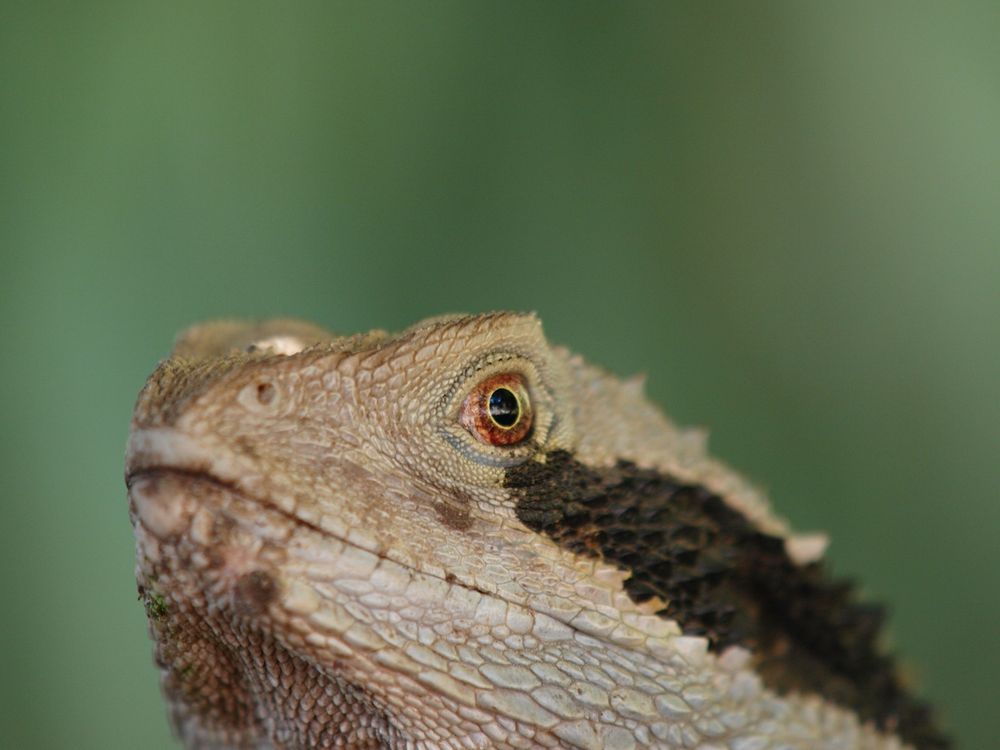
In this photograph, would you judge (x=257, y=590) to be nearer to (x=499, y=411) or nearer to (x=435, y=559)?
(x=435, y=559)

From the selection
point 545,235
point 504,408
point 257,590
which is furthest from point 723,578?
point 545,235

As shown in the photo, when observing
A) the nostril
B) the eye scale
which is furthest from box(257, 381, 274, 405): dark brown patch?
the eye scale

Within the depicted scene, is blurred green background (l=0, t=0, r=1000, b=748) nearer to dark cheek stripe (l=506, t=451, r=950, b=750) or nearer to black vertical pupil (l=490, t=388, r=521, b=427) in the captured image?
dark cheek stripe (l=506, t=451, r=950, b=750)

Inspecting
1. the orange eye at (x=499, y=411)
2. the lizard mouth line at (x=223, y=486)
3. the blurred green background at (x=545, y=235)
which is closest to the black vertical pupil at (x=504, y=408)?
the orange eye at (x=499, y=411)

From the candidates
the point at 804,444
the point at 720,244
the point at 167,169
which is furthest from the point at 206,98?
the point at 804,444

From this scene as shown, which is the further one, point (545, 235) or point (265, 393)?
point (545, 235)

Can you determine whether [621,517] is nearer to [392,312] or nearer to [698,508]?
[698,508]
